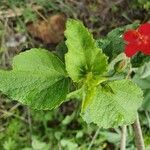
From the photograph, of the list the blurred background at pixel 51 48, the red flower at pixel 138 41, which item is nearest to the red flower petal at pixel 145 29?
the red flower at pixel 138 41

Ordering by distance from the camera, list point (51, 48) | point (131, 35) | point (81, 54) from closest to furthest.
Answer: point (81, 54) < point (131, 35) < point (51, 48)

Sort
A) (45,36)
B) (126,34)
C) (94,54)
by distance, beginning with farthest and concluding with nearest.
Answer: (45,36), (126,34), (94,54)

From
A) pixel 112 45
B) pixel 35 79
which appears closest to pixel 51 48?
pixel 112 45

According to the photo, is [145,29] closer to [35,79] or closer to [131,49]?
[131,49]

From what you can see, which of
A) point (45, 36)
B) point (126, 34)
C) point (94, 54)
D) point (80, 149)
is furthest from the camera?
point (45, 36)

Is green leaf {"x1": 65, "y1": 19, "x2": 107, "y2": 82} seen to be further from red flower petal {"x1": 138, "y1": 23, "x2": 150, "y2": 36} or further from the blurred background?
the blurred background

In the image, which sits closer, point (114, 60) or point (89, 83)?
point (89, 83)

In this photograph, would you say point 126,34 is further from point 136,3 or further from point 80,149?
point 136,3

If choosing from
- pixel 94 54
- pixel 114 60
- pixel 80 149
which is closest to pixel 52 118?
pixel 80 149

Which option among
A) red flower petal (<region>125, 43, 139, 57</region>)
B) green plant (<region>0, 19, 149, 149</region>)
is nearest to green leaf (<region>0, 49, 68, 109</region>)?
green plant (<region>0, 19, 149, 149</region>)
